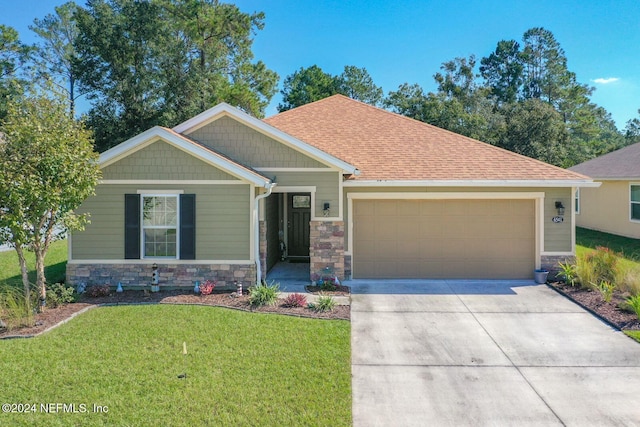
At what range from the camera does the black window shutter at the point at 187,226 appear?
959 centimetres

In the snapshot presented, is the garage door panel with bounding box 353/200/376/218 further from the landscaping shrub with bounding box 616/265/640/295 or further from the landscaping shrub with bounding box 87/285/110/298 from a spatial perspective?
the landscaping shrub with bounding box 87/285/110/298

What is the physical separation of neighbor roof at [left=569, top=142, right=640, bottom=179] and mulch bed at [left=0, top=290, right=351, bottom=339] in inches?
619

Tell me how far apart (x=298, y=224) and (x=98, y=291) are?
6.19 m

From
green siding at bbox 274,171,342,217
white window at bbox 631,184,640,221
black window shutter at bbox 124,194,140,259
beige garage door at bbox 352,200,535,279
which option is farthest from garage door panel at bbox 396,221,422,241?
white window at bbox 631,184,640,221

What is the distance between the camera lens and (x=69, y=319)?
7.77 metres

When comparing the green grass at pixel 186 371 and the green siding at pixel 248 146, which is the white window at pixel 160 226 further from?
the green grass at pixel 186 371

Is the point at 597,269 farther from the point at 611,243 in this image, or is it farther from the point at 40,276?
the point at 40,276

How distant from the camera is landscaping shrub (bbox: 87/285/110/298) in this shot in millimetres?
9230

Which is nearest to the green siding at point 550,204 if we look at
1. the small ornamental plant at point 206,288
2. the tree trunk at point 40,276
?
the small ornamental plant at point 206,288

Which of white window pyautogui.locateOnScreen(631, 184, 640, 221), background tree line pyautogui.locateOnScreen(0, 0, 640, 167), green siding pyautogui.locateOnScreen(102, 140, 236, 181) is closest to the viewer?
green siding pyautogui.locateOnScreen(102, 140, 236, 181)

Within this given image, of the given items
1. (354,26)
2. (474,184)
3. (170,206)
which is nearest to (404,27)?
(354,26)

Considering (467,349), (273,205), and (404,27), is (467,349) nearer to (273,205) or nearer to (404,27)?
(273,205)

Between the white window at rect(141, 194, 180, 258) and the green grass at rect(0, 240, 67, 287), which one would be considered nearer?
the white window at rect(141, 194, 180, 258)

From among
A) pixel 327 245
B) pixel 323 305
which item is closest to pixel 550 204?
pixel 327 245
